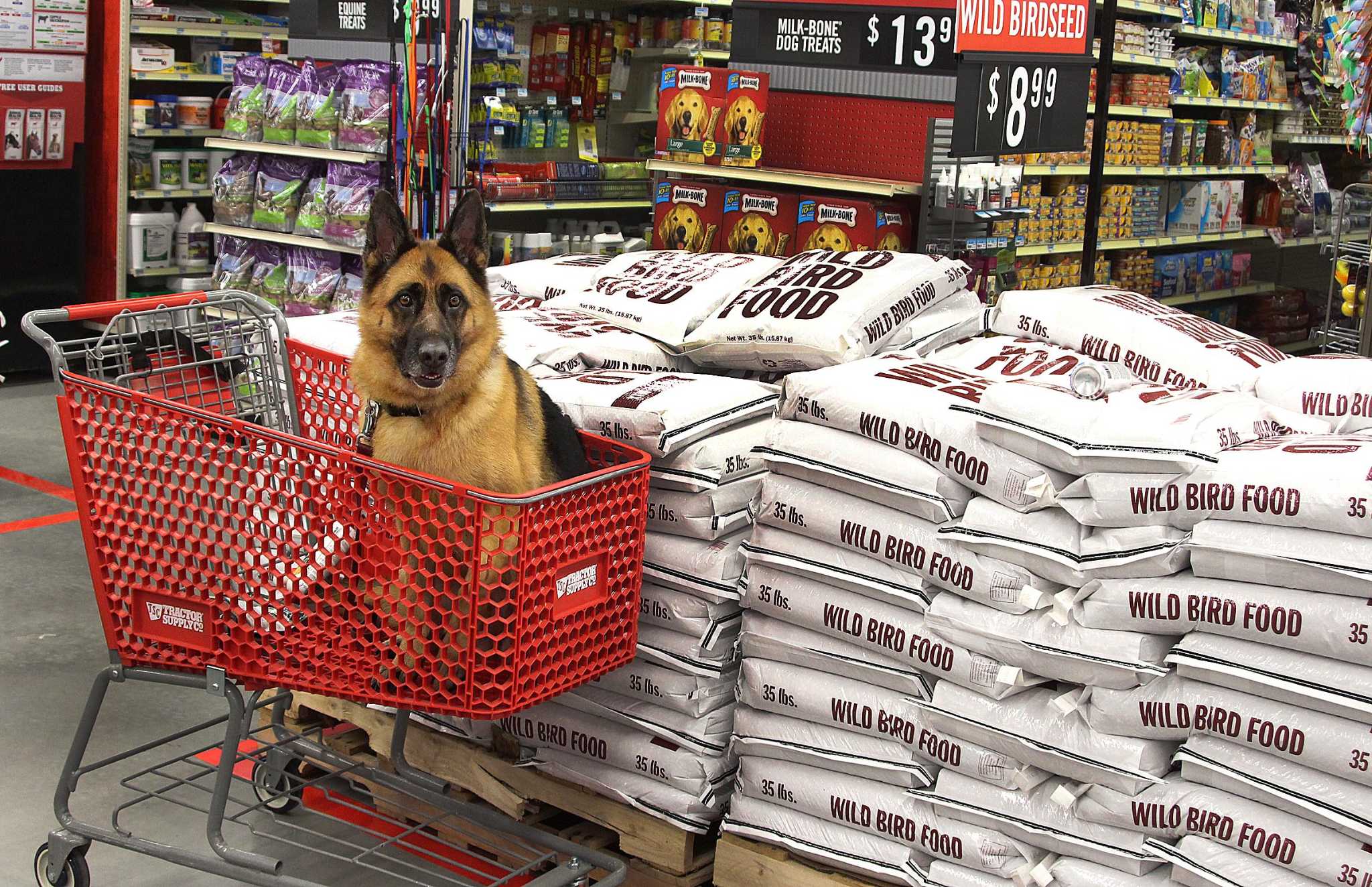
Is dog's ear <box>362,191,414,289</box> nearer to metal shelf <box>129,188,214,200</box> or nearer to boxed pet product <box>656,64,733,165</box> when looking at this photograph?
boxed pet product <box>656,64,733,165</box>

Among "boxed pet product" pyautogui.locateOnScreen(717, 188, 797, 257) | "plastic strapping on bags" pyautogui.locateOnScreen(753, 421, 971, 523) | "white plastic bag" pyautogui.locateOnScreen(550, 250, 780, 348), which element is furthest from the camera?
"boxed pet product" pyautogui.locateOnScreen(717, 188, 797, 257)

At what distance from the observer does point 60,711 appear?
12.0 feet

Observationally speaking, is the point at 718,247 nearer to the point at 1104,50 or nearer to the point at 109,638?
the point at 109,638

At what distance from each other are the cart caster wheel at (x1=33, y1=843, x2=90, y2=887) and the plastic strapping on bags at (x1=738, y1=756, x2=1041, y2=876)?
1.31m

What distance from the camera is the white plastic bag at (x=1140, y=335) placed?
2.95 m

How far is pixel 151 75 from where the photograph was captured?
25.2 ft

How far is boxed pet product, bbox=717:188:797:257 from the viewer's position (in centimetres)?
438

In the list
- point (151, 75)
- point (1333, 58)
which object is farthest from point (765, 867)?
point (151, 75)

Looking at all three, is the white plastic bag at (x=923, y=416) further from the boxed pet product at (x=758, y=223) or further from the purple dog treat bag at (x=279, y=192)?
the purple dog treat bag at (x=279, y=192)

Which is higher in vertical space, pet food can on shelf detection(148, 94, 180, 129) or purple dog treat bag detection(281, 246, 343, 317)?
pet food can on shelf detection(148, 94, 180, 129)

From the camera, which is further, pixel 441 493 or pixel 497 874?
pixel 497 874

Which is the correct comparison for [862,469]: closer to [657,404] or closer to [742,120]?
[657,404]

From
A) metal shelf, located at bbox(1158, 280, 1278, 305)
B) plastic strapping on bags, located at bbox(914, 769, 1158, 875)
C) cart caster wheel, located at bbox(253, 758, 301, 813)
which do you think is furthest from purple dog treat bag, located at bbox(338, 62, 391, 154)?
metal shelf, located at bbox(1158, 280, 1278, 305)

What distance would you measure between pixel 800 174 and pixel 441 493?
2328 mm
